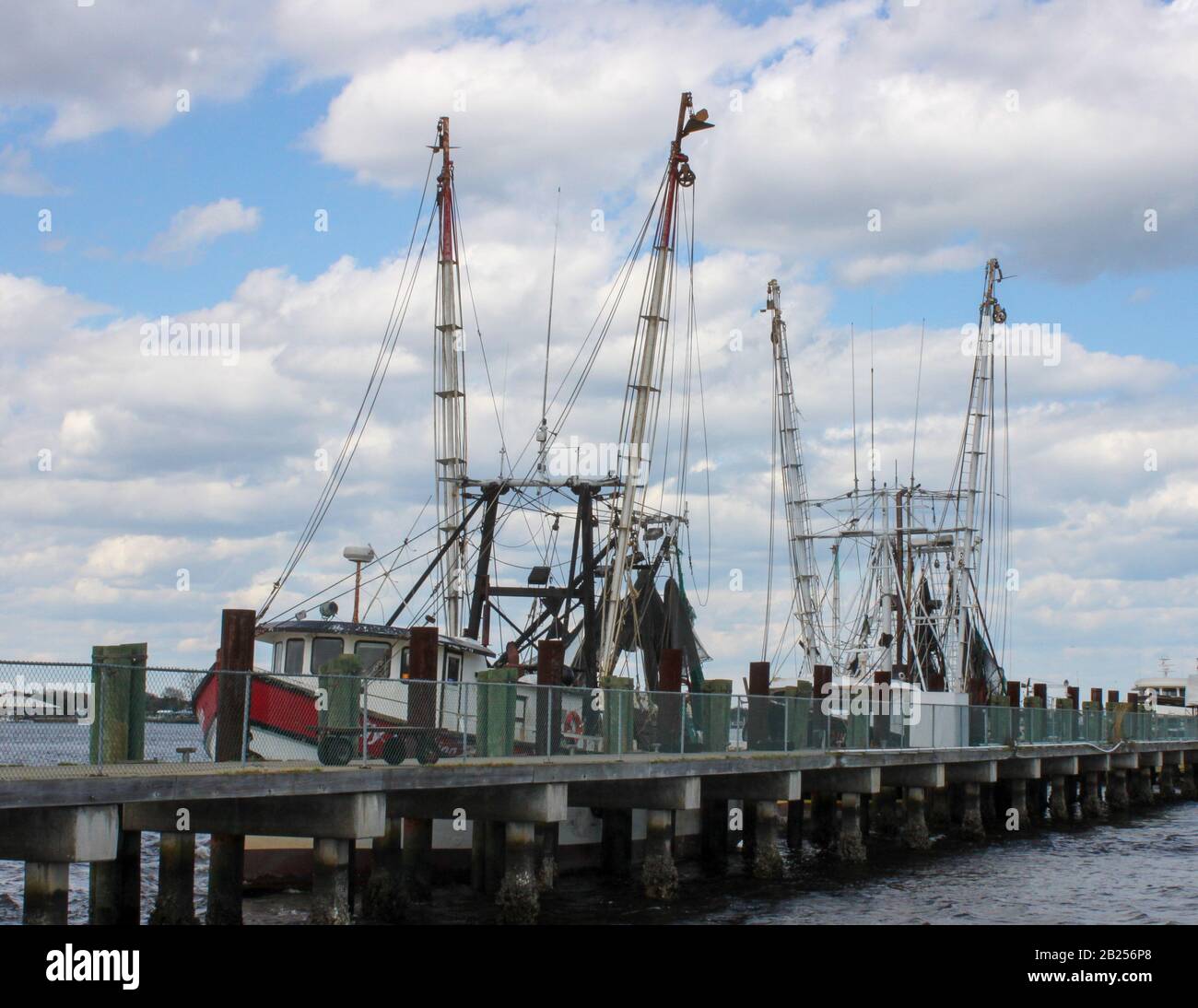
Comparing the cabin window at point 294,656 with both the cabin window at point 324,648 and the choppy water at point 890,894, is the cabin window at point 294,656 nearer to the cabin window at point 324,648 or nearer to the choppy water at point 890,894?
the cabin window at point 324,648

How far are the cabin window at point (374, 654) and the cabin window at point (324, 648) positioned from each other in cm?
33

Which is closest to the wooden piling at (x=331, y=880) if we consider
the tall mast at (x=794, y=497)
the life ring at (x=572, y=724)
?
the life ring at (x=572, y=724)

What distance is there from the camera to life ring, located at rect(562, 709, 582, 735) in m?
26.4

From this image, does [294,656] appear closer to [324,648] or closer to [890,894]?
[324,648]

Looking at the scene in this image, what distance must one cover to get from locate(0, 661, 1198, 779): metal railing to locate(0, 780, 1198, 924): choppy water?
2.87m

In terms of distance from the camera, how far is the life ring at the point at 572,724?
26375 mm

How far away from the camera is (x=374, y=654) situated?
95.7 ft

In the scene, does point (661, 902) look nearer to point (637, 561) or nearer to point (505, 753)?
point (505, 753)

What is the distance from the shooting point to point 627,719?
28.2 m

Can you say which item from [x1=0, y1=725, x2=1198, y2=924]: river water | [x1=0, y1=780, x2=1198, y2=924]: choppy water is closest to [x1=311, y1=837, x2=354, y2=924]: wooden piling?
[x1=0, y1=725, x2=1198, y2=924]: river water

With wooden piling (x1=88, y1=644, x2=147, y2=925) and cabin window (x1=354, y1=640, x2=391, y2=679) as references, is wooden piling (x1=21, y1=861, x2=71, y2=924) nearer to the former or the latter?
wooden piling (x1=88, y1=644, x2=147, y2=925)

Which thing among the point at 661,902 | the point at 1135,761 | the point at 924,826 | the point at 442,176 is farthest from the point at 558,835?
the point at 1135,761

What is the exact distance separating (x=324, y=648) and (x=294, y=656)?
0.74 m
